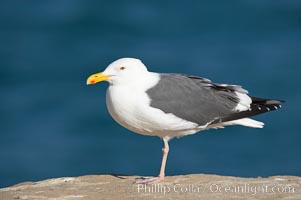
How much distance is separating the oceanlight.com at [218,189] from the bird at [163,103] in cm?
42

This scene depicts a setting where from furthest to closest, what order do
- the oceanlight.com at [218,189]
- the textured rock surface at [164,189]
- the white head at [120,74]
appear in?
the white head at [120,74] → the oceanlight.com at [218,189] → the textured rock surface at [164,189]

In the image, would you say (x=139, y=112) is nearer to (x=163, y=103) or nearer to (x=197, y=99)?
(x=163, y=103)

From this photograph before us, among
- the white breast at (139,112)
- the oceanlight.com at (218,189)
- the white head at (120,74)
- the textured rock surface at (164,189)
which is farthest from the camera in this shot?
the white head at (120,74)

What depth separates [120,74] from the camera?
268 inches

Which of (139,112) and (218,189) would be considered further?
(139,112)

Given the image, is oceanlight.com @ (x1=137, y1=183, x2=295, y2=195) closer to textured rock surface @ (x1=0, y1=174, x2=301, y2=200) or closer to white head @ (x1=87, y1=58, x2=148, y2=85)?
textured rock surface @ (x1=0, y1=174, x2=301, y2=200)

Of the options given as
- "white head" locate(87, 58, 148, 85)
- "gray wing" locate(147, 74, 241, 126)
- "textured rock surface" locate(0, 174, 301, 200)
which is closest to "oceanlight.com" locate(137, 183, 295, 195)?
"textured rock surface" locate(0, 174, 301, 200)

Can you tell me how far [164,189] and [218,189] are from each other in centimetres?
54

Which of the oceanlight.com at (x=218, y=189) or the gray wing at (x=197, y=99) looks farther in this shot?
the gray wing at (x=197, y=99)

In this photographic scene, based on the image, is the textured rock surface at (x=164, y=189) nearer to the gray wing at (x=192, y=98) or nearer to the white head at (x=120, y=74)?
the gray wing at (x=192, y=98)

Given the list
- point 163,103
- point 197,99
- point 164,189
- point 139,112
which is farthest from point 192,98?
point 164,189

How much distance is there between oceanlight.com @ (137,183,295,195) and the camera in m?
5.89

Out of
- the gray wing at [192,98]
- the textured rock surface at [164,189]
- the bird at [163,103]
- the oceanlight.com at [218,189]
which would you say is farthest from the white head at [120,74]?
the oceanlight.com at [218,189]

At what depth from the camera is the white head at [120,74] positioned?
6.79 metres
